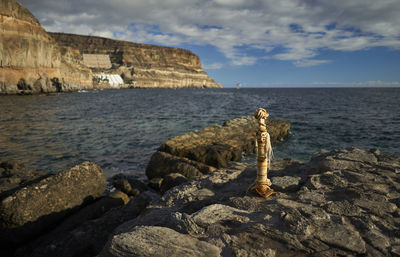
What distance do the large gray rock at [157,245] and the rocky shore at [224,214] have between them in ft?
0.04

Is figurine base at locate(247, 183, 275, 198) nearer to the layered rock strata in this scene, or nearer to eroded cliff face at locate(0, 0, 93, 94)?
the layered rock strata

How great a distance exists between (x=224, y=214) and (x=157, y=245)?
3.88 feet

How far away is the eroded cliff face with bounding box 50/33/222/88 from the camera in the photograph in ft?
465

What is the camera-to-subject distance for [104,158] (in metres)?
11.7

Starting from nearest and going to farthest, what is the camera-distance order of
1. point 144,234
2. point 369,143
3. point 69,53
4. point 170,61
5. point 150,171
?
1. point 144,234
2. point 150,171
3. point 369,143
4. point 69,53
5. point 170,61

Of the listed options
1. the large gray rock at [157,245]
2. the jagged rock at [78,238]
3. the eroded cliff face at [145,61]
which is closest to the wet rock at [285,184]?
the large gray rock at [157,245]

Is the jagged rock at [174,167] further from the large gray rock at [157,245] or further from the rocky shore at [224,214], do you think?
the large gray rock at [157,245]

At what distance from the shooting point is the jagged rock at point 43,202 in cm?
467

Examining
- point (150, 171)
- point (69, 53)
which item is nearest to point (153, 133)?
point (150, 171)

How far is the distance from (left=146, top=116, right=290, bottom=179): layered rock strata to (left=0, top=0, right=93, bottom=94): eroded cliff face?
58.7m

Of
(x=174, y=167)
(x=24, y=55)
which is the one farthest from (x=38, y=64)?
(x=174, y=167)

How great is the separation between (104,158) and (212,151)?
6032mm

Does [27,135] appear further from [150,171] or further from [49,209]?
[49,209]

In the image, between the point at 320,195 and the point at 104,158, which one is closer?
the point at 320,195
